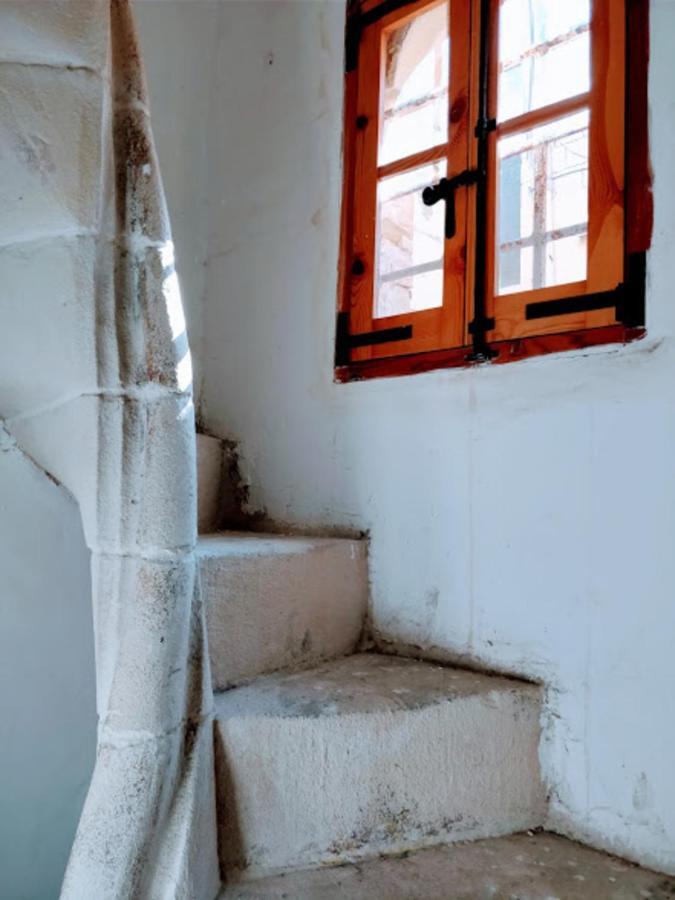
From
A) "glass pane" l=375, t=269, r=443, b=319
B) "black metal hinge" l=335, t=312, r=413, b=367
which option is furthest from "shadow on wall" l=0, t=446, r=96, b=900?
"glass pane" l=375, t=269, r=443, b=319

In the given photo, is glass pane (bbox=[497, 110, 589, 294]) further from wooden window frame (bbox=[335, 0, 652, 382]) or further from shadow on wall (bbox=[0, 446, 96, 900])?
shadow on wall (bbox=[0, 446, 96, 900])

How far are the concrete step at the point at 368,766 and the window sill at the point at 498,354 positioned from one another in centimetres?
63

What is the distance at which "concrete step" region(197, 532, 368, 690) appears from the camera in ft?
3.93

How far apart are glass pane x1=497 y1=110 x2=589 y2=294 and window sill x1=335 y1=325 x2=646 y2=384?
0.12m

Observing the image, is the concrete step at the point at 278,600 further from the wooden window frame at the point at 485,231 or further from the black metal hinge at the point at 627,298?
the black metal hinge at the point at 627,298

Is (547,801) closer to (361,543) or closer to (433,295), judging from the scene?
(361,543)

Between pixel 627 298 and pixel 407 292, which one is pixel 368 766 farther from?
pixel 407 292

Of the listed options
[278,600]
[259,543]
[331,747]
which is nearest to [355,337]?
[259,543]

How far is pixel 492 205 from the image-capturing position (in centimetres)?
140

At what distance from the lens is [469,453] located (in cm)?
139

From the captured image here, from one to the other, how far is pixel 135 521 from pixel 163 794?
374 mm

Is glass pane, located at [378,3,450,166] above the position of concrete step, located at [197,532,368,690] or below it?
above

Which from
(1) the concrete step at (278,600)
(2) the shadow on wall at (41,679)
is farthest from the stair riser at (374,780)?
(2) the shadow on wall at (41,679)

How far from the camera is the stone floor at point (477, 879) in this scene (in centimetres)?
99
